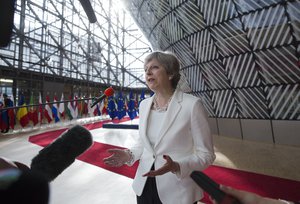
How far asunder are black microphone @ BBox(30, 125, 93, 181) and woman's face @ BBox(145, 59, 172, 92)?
27.5 inches

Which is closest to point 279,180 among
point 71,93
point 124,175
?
point 124,175

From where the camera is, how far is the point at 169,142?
120cm

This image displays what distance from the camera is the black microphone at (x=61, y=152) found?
592 millimetres

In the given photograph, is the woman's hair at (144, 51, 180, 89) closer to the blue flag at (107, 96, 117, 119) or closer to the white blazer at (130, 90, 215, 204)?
the white blazer at (130, 90, 215, 204)

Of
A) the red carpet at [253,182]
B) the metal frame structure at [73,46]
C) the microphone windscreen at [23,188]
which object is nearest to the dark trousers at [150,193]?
the microphone windscreen at [23,188]

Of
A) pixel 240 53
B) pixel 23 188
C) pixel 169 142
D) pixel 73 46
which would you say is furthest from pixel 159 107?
pixel 73 46

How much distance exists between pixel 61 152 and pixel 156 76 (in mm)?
832

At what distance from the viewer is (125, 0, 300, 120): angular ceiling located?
6949 mm

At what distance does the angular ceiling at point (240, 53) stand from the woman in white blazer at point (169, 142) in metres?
7.16

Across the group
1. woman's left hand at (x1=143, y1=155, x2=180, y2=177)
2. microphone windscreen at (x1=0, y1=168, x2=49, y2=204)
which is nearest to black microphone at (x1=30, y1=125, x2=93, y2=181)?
microphone windscreen at (x1=0, y1=168, x2=49, y2=204)

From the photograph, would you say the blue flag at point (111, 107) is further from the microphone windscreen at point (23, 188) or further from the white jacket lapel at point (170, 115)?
the microphone windscreen at point (23, 188)

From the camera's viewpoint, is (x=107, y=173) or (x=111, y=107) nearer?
(x=107, y=173)

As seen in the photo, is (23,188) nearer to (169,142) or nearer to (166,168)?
(166,168)

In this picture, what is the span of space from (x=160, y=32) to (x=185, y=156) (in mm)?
12573
